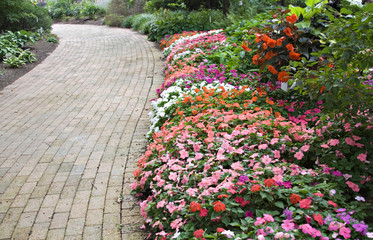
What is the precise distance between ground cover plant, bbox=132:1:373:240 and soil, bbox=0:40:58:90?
5.16 meters

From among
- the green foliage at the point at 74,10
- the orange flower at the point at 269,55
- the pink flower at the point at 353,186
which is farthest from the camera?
the green foliage at the point at 74,10

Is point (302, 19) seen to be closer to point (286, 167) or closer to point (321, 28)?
point (321, 28)

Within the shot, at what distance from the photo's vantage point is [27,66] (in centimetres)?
891

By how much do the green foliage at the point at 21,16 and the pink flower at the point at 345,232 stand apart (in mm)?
10848

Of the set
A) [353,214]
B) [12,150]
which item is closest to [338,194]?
[353,214]

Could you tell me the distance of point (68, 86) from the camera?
23.0ft

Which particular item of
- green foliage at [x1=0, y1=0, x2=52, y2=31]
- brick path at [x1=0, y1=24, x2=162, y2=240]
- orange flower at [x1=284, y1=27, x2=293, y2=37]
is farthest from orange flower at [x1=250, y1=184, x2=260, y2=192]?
green foliage at [x1=0, y1=0, x2=52, y2=31]

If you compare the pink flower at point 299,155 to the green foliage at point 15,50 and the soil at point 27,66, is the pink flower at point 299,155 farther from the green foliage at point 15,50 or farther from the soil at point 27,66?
the green foliage at point 15,50

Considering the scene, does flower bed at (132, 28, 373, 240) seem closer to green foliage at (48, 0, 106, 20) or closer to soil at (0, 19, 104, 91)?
soil at (0, 19, 104, 91)

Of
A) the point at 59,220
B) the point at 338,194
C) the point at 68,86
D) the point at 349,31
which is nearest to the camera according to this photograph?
the point at 338,194

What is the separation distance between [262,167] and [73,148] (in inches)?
101

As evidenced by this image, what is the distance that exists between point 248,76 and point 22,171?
9.93ft

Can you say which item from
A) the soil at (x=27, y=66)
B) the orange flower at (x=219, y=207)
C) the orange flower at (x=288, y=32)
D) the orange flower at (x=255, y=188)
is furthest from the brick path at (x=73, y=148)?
the orange flower at (x=288, y=32)

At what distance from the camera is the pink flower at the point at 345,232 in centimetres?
177
